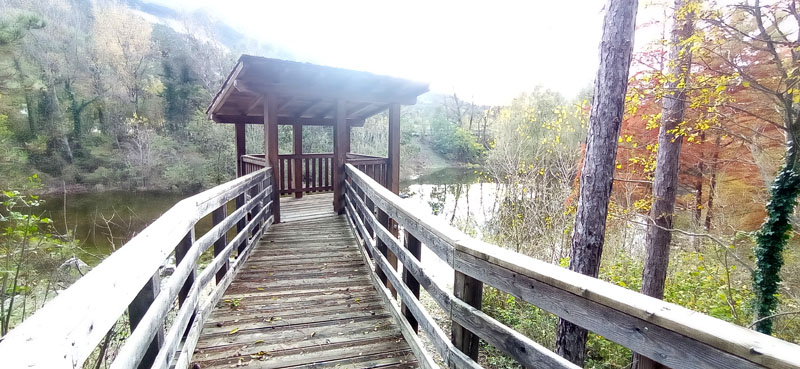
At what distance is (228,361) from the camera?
7.32 ft

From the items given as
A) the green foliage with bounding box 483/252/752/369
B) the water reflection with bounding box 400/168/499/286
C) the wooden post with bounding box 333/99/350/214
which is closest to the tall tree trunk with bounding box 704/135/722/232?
the green foliage with bounding box 483/252/752/369

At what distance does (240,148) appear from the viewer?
8055 mm

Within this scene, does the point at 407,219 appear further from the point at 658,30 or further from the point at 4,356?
the point at 658,30

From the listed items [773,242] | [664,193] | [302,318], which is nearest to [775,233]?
[773,242]

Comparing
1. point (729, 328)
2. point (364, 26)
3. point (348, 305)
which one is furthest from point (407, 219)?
point (364, 26)

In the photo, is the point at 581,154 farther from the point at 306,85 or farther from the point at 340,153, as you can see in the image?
the point at 306,85

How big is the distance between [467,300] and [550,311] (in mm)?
498

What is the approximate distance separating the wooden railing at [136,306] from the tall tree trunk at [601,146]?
3.37m

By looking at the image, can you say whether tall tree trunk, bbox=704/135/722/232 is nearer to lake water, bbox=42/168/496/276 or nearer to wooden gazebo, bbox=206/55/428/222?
lake water, bbox=42/168/496/276

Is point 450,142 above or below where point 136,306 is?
above

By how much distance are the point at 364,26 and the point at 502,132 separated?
207ft

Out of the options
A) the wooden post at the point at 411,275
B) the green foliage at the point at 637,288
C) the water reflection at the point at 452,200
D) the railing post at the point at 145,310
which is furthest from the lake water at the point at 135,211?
the railing post at the point at 145,310

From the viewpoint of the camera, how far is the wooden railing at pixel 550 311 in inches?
29.6

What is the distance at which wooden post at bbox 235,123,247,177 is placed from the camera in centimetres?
774
